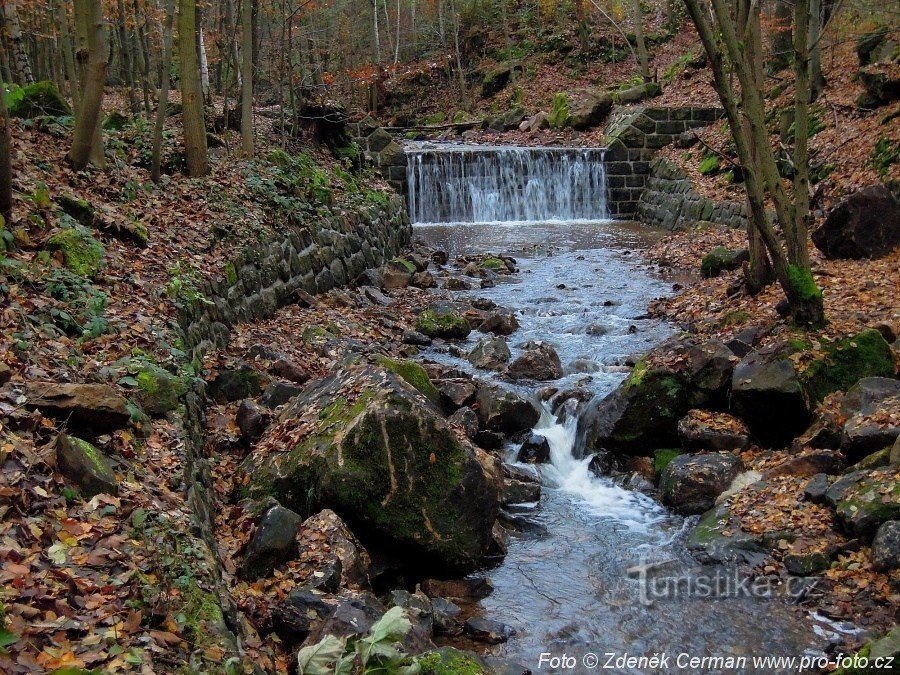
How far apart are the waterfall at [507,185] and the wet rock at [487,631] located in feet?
58.5

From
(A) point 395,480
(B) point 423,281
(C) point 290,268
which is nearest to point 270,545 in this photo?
(A) point 395,480

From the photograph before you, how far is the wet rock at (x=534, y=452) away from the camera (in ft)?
26.7

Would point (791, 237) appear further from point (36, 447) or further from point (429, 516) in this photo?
point (36, 447)

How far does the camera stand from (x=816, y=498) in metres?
6.08

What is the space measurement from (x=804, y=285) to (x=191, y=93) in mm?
8960

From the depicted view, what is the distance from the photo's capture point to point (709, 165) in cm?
1936

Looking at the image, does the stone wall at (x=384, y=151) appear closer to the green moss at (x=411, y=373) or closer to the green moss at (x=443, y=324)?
the green moss at (x=443, y=324)

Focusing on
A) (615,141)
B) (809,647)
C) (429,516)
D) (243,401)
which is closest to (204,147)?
(243,401)

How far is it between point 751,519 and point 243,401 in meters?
4.87

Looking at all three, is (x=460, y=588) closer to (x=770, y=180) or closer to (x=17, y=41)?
(x=770, y=180)

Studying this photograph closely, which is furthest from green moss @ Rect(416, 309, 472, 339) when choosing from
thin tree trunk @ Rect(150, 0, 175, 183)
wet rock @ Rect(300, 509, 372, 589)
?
wet rock @ Rect(300, 509, 372, 589)

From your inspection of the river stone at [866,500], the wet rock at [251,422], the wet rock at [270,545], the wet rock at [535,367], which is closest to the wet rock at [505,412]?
the wet rock at [535,367]

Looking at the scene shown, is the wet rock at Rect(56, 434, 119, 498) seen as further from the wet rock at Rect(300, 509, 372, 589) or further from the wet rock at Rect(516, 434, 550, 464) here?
the wet rock at Rect(516, 434, 550, 464)

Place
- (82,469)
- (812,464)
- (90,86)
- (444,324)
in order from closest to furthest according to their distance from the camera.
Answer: (82,469)
(812,464)
(90,86)
(444,324)
